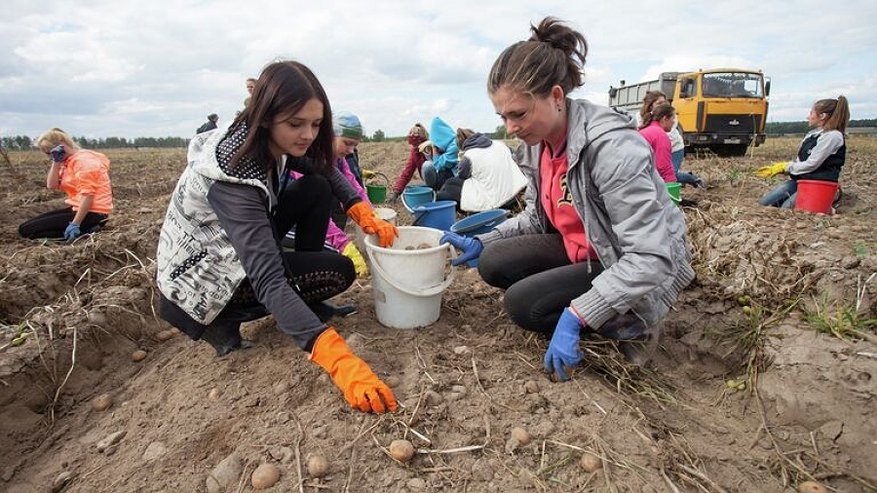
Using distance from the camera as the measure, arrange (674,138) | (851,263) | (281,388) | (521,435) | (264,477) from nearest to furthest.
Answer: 1. (264,477)
2. (521,435)
3. (281,388)
4. (851,263)
5. (674,138)

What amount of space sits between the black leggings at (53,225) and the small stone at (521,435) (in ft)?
15.4

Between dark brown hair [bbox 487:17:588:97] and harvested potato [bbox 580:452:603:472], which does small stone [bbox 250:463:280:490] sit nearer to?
harvested potato [bbox 580:452:603:472]

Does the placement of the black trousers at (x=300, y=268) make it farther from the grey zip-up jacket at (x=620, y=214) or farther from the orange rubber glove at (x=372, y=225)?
the grey zip-up jacket at (x=620, y=214)

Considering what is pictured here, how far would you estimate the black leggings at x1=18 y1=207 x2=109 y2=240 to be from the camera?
4578mm

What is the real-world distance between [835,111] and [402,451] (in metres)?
5.25

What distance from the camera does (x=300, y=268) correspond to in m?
2.29

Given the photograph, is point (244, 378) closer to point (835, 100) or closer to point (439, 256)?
point (439, 256)

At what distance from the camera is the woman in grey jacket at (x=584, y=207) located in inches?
65.5

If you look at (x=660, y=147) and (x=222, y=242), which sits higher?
(x=660, y=147)

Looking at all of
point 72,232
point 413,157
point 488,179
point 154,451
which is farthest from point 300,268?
point 413,157

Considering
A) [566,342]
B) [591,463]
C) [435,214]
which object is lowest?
[591,463]

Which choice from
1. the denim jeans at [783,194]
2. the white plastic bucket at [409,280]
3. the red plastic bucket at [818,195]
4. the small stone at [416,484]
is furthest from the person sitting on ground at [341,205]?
the denim jeans at [783,194]

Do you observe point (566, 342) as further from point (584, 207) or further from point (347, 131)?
point (347, 131)

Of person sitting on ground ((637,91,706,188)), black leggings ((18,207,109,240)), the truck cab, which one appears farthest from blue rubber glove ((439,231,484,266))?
the truck cab
